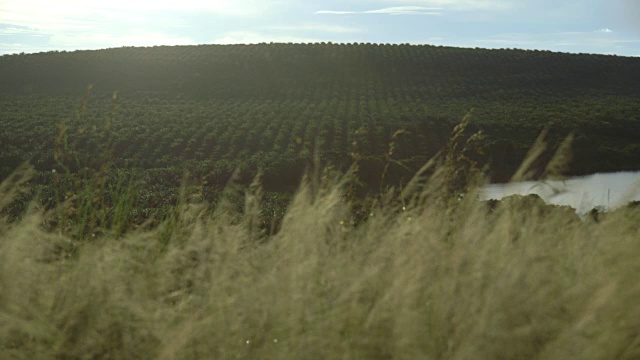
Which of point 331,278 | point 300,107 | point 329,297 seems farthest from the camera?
point 300,107

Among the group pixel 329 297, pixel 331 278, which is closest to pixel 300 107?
A: pixel 331 278

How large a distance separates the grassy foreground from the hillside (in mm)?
902

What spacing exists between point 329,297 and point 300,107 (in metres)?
34.9

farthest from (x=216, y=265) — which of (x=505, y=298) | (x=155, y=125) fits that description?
(x=155, y=125)

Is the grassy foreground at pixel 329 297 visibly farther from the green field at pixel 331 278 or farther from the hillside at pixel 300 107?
the hillside at pixel 300 107

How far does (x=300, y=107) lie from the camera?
123 ft

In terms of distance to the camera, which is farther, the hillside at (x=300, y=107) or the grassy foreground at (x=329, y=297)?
the hillside at (x=300, y=107)

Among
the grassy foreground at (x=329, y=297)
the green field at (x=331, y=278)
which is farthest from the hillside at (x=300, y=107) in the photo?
the grassy foreground at (x=329, y=297)

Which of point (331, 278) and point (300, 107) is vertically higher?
point (331, 278)

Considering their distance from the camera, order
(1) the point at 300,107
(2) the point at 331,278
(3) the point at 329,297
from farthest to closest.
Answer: (1) the point at 300,107 < (2) the point at 331,278 < (3) the point at 329,297

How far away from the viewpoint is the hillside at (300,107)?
2359 cm

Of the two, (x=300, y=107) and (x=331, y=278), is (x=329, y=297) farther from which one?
(x=300, y=107)

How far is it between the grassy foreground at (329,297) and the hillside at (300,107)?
90 cm

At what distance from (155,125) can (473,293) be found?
93.7 feet
